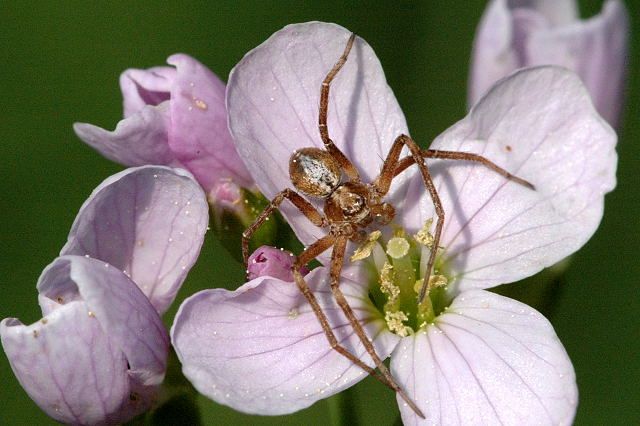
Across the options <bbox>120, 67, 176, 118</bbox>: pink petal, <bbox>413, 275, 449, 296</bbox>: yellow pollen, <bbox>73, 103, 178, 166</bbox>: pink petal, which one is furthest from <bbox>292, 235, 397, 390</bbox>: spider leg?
<bbox>120, 67, 176, 118</bbox>: pink petal

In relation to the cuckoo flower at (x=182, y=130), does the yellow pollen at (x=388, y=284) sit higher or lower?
lower

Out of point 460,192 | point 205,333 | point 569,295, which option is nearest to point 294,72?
point 460,192

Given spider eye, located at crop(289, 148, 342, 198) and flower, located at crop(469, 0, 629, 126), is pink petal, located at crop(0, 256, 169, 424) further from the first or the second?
flower, located at crop(469, 0, 629, 126)

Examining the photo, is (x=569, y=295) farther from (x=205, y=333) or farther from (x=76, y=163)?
(x=205, y=333)

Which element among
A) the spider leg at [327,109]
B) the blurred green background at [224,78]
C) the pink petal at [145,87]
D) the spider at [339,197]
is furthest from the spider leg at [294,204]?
the blurred green background at [224,78]

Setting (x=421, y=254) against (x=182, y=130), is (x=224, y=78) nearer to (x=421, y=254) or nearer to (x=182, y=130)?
(x=182, y=130)

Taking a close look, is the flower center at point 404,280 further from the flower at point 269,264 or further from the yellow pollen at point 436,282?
the flower at point 269,264
